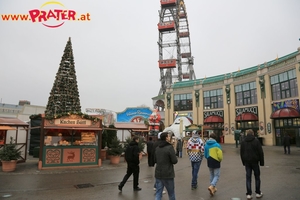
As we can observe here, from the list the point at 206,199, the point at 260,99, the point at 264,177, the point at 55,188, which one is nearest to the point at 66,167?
the point at 55,188

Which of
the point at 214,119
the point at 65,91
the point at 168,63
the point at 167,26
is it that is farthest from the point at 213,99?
the point at 65,91

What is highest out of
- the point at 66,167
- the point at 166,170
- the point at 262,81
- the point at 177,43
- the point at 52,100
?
the point at 177,43

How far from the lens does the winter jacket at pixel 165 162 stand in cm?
482

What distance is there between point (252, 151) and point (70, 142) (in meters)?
9.23

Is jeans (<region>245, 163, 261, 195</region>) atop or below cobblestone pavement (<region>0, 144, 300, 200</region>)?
atop

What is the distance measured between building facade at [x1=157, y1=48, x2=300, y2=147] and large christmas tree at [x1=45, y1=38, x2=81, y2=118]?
834 inches

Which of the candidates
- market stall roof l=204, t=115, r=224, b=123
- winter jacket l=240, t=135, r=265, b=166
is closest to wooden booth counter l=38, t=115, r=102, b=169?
winter jacket l=240, t=135, r=265, b=166

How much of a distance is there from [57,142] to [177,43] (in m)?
44.1

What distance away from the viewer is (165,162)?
4.87 m

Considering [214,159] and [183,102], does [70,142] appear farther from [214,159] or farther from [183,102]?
[183,102]

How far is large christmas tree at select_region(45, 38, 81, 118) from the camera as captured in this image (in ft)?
58.4

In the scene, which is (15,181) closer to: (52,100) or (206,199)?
(206,199)

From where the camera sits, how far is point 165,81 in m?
57.4

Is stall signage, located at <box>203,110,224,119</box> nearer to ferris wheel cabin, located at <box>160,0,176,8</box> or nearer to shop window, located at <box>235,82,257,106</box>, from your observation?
shop window, located at <box>235,82,257,106</box>
